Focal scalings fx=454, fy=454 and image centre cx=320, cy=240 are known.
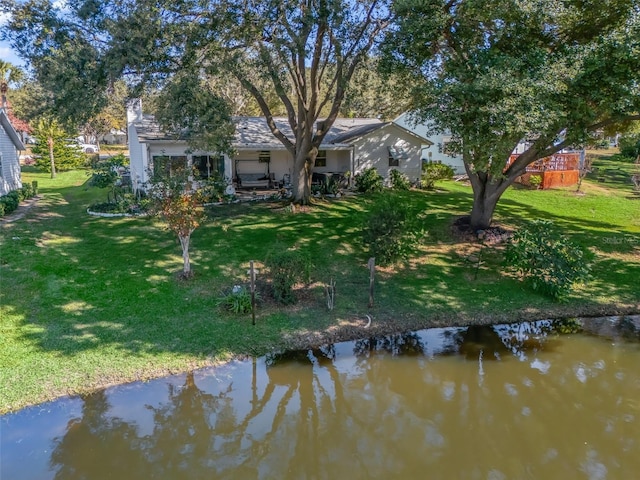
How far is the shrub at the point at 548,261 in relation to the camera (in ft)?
36.8

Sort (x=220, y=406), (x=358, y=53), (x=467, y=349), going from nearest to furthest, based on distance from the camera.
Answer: (x=220, y=406) → (x=467, y=349) → (x=358, y=53)

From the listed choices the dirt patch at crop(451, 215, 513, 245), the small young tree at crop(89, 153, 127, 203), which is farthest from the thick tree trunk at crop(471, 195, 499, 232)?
the small young tree at crop(89, 153, 127, 203)

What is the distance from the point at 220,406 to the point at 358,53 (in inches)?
479

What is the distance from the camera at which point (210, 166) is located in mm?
21125

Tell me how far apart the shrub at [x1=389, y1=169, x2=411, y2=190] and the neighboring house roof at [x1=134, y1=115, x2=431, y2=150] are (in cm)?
221

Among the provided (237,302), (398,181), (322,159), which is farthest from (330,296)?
(322,159)

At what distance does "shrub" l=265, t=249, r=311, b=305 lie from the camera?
10.5 metres

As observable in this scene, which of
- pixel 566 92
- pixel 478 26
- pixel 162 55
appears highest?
pixel 478 26

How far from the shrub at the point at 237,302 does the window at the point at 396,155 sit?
588 inches

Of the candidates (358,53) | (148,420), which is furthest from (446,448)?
(358,53)

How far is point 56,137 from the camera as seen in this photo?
32281 mm

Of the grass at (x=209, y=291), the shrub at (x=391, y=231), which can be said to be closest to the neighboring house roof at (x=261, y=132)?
the grass at (x=209, y=291)

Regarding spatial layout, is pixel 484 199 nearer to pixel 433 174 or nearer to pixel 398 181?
pixel 398 181

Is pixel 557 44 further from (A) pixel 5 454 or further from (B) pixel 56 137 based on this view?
(B) pixel 56 137
